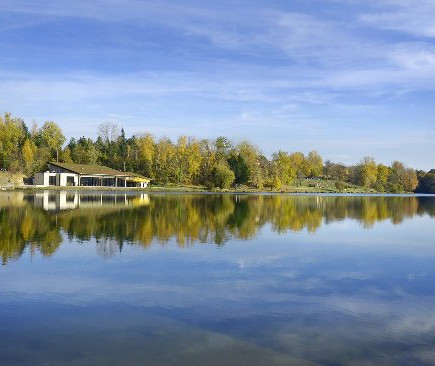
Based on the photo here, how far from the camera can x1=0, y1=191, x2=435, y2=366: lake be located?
8.21 metres

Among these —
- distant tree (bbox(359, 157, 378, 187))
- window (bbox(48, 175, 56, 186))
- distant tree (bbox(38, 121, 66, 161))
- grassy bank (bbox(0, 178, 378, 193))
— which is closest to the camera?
grassy bank (bbox(0, 178, 378, 193))

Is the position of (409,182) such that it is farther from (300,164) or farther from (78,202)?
(78,202)

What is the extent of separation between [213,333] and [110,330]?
6.90 ft

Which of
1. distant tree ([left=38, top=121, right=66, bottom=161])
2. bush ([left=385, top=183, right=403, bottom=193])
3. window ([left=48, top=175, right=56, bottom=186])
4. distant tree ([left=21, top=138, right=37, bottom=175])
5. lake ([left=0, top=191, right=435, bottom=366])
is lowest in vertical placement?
lake ([left=0, top=191, right=435, bottom=366])

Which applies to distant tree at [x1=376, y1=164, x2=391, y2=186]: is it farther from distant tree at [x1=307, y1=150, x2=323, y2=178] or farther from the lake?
the lake

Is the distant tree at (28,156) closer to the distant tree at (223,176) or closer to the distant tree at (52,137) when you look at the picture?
the distant tree at (52,137)

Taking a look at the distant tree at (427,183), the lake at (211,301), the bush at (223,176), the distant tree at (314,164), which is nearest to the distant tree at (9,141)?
the bush at (223,176)

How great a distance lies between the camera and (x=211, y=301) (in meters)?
11.5

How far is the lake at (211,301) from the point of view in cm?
821

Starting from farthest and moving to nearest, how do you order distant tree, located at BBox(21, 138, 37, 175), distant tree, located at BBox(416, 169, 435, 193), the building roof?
distant tree, located at BBox(416, 169, 435, 193), distant tree, located at BBox(21, 138, 37, 175), the building roof

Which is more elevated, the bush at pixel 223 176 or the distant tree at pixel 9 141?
the distant tree at pixel 9 141

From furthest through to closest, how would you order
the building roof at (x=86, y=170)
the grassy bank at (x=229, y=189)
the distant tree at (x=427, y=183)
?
1. the distant tree at (x=427, y=183)
2. the building roof at (x=86, y=170)
3. the grassy bank at (x=229, y=189)

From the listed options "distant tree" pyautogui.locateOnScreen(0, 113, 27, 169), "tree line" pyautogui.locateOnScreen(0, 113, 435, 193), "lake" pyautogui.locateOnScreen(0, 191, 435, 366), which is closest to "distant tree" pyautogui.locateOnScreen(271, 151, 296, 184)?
"tree line" pyautogui.locateOnScreen(0, 113, 435, 193)

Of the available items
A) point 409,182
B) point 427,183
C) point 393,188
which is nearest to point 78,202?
point 393,188
